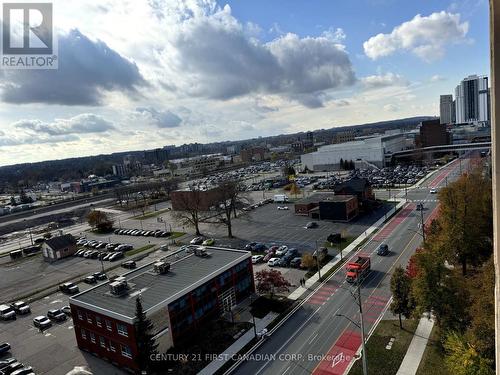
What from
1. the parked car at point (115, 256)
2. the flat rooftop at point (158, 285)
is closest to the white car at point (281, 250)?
the flat rooftop at point (158, 285)

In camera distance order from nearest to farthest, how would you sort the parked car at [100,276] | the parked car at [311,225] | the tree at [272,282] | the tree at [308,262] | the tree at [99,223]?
the tree at [272,282] < the tree at [308,262] < the parked car at [100,276] < the parked car at [311,225] < the tree at [99,223]

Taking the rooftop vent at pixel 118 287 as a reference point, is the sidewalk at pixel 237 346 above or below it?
below

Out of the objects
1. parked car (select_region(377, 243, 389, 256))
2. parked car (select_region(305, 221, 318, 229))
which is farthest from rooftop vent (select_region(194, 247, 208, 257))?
parked car (select_region(305, 221, 318, 229))

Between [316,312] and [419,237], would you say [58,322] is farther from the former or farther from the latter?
[419,237]

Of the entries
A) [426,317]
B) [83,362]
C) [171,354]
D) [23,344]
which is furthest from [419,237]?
[23,344]

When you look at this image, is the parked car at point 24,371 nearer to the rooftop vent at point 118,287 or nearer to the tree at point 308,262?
the rooftop vent at point 118,287

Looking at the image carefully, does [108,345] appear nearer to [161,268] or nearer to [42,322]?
[161,268]
